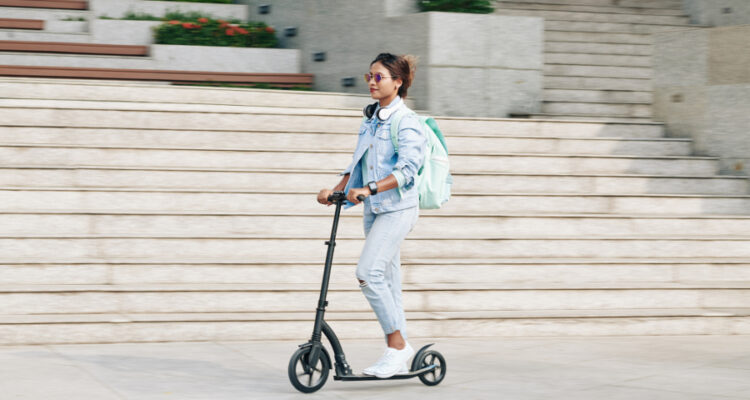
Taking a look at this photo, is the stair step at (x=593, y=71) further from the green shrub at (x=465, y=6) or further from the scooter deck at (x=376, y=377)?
the scooter deck at (x=376, y=377)

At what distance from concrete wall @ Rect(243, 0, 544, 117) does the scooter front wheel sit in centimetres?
685

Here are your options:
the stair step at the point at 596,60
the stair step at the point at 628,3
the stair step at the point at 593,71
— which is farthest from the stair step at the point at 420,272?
the stair step at the point at 628,3

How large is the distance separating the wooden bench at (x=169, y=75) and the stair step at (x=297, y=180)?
3745 millimetres

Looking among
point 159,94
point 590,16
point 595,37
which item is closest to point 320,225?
point 159,94

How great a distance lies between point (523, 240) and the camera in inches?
344

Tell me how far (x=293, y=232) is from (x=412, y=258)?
102cm

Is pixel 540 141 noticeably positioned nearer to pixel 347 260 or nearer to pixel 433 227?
pixel 433 227

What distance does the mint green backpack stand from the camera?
18.7 ft

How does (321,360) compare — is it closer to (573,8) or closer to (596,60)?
(596,60)

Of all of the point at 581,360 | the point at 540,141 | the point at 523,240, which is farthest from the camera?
the point at 540,141

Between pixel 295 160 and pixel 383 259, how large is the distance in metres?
4.19

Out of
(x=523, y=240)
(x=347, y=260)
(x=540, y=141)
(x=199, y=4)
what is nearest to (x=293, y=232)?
(x=347, y=260)

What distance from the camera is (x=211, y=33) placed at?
13.8 metres

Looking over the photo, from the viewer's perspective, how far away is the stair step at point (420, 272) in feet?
24.1
